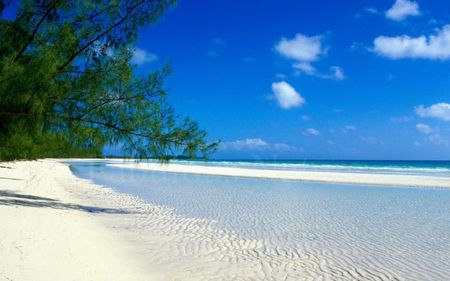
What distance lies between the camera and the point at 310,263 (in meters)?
6.48

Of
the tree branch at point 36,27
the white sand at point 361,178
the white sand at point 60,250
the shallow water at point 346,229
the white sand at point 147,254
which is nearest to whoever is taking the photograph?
the white sand at point 60,250

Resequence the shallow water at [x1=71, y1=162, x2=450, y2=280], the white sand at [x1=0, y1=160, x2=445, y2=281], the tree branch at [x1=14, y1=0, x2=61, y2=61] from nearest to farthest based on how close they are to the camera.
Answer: the white sand at [x1=0, y1=160, x2=445, y2=281] < the shallow water at [x1=71, y1=162, x2=450, y2=280] < the tree branch at [x1=14, y1=0, x2=61, y2=61]

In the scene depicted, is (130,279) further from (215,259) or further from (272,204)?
(272,204)

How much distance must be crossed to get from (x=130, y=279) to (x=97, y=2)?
301 inches

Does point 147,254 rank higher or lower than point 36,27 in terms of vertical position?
lower

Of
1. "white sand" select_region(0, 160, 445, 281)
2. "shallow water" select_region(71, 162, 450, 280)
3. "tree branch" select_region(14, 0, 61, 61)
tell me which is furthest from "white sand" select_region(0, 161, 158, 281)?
"tree branch" select_region(14, 0, 61, 61)

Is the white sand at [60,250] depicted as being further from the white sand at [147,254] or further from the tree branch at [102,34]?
the tree branch at [102,34]

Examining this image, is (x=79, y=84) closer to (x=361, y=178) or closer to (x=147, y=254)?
(x=147, y=254)

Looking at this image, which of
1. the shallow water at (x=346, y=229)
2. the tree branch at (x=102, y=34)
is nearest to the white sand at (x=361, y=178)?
the shallow water at (x=346, y=229)

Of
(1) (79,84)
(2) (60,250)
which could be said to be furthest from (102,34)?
(2) (60,250)

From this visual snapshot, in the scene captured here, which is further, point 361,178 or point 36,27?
point 361,178

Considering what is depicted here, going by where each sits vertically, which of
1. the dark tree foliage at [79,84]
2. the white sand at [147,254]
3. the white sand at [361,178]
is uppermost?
the dark tree foliage at [79,84]

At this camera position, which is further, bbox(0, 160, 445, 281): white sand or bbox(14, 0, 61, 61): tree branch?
bbox(14, 0, 61, 61): tree branch

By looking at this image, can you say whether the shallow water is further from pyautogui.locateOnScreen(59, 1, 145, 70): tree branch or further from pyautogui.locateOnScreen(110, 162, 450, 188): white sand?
pyautogui.locateOnScreen(110, 162, 450, 188): white sand
